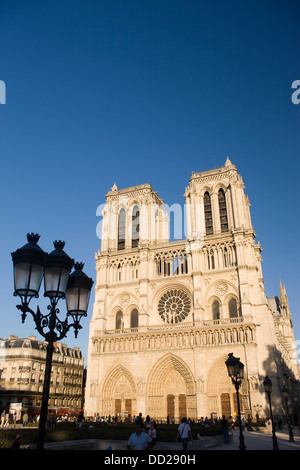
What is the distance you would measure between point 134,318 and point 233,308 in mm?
10011

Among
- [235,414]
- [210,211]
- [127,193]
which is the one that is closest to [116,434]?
[235,414]

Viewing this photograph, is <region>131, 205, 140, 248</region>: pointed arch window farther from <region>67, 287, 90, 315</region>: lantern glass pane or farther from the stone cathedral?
<region>67, 287, 90, 315</region>: lantern glass pane

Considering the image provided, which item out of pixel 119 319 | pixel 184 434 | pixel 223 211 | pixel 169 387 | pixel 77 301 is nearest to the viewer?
pixel 77 301

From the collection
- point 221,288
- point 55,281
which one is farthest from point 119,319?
point 55,281

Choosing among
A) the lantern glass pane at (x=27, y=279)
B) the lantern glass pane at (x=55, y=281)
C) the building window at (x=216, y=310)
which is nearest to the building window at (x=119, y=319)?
the building window at (x=216, y=310)

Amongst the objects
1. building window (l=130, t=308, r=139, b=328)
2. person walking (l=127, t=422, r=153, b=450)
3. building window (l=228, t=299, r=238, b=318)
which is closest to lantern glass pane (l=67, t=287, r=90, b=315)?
person walking (l=127, t=422, r=153, b=450)

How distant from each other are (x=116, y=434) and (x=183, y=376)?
19111 mm

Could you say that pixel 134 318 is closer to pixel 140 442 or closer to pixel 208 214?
pixel 208 214

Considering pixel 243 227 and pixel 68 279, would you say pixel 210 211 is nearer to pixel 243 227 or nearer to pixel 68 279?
pixel 243 227

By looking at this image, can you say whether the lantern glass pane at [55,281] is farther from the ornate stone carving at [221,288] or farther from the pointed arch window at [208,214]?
the pointed arch window at [208,214]

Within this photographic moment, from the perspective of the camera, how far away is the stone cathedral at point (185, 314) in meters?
31.8

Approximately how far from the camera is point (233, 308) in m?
34.7

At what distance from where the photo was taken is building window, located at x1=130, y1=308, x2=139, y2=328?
3816 cm

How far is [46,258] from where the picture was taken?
6730 mm
